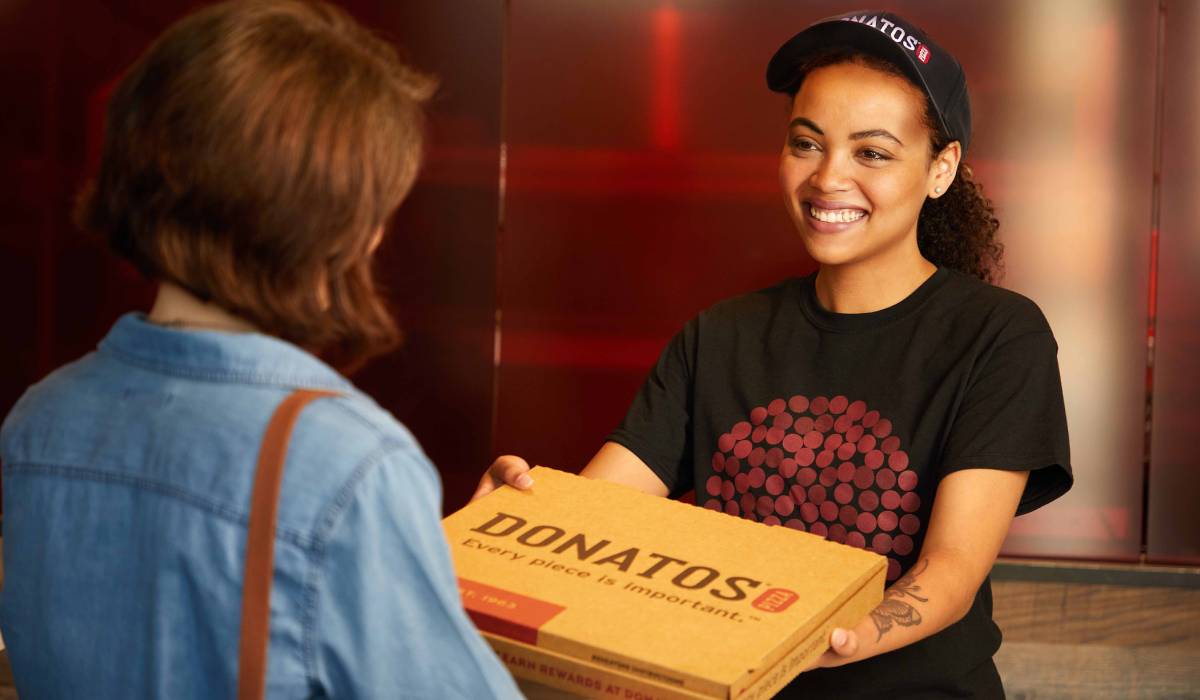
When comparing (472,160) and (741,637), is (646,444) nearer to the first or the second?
(741,637)

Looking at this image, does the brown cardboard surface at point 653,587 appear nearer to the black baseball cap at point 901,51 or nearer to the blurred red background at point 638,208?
the black baseball cap at point 901,51

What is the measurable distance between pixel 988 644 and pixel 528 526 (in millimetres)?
641

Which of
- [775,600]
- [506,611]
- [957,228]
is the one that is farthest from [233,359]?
[957,228]

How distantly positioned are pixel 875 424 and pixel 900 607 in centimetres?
32

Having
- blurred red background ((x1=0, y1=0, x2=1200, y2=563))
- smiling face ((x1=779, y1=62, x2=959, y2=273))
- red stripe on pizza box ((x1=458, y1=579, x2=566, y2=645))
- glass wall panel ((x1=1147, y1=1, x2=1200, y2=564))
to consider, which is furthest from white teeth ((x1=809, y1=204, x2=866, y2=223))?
glass wall panel ((x1=1147, y1=1, x2=1200, y2=564))

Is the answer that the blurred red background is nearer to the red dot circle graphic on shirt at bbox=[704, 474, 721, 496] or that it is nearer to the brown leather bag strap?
the red dot circle graphic on shirt at bbox=[704, 474, 721, 496]

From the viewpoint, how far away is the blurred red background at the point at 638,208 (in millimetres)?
2961

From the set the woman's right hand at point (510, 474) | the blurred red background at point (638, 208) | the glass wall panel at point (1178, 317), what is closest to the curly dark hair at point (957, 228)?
the woman's right hand at point (510, 474)

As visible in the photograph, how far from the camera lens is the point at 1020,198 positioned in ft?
9.81

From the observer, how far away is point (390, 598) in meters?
0.87

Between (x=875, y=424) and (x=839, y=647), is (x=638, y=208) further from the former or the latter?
(x=839, y=647)

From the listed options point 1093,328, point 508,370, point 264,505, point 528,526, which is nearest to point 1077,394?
point 1093,328

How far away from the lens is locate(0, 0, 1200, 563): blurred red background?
117 inches

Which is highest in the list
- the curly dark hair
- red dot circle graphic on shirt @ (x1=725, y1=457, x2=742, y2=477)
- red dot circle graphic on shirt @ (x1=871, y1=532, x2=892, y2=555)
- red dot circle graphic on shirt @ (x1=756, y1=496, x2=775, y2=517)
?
the curly dark hair
